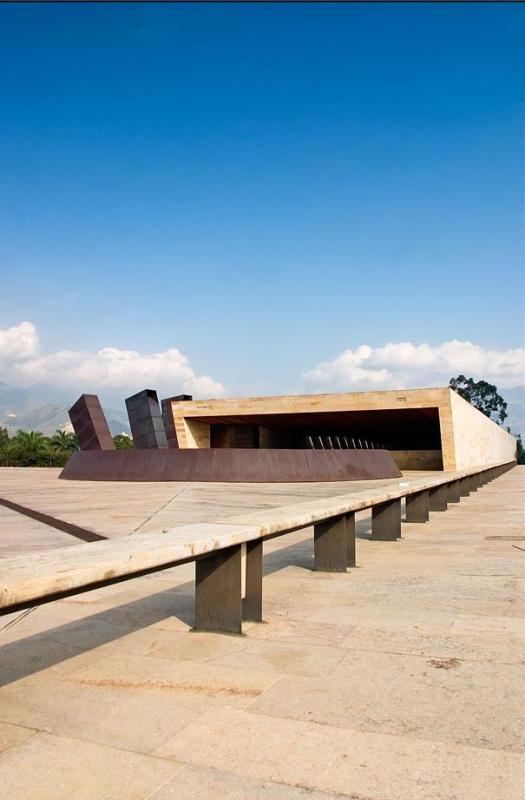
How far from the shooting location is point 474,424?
46.1m

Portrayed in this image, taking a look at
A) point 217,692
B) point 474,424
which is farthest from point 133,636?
point 474,424

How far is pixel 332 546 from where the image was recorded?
5.52 metres

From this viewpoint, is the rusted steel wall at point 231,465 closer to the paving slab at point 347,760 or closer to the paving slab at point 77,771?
the paving slab at point 347,760

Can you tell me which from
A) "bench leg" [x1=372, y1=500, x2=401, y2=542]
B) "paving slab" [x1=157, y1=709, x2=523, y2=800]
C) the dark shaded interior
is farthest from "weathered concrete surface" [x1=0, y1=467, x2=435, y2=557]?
the dark shaded interior

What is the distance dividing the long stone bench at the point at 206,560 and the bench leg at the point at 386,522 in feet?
4.76

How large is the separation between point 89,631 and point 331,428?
47.0m

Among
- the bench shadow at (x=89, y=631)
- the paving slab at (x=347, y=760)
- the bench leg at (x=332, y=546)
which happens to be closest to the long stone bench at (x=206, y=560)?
the bench leg at (x=332, y=546)

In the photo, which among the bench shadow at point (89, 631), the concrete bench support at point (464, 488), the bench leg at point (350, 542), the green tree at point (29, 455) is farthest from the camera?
the green tree at point (29, 455)

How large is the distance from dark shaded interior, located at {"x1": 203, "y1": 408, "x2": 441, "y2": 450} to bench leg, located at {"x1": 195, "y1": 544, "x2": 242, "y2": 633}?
32054 mm

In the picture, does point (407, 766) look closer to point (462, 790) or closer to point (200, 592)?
point (462, 790)

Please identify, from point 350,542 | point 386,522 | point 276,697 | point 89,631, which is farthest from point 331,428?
point 276,697

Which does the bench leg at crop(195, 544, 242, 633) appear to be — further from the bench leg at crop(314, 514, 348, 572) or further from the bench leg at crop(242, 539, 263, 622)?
the bench leg at crop(314, 514, 348, 572)

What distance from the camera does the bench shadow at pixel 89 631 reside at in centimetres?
316

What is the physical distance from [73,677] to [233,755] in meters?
1.12
